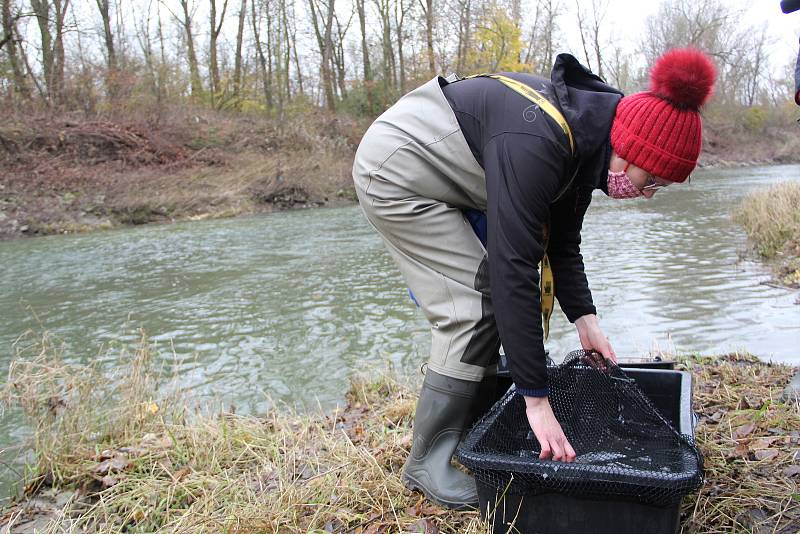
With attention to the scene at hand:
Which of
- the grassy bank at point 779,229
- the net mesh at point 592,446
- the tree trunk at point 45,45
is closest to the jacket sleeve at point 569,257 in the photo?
the net mesh at point 592,446

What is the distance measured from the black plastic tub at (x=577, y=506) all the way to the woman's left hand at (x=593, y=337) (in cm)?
38

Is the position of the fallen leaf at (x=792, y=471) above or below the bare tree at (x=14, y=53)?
below

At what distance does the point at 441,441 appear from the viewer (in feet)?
7.70

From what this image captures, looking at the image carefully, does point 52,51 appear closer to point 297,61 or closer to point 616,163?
point 297,61

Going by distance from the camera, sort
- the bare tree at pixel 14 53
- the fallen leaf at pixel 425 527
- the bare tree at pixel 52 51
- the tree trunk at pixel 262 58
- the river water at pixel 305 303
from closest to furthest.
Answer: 1. the fallen leaf at pixel 425 527
2. the river water at pixel 305 303
3. the bare tree at pixel 14 53
4. the bare tree at pixel 52 51
5. the tree trunk at pixel 262 58

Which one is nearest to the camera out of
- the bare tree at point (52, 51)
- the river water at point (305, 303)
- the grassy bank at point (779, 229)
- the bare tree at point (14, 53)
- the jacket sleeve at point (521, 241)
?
the jacket sleeve at point (521, 241)

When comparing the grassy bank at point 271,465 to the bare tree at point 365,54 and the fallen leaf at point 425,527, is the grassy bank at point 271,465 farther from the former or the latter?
the bare tree at point 365,54

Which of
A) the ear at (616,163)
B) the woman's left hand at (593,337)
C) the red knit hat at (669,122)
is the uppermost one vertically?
the red knit hat at (669,122)

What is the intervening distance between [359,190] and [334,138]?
2437 cm

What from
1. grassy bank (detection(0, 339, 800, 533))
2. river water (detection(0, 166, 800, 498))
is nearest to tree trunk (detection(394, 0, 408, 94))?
river water (detection(0, 166, 800, 498))

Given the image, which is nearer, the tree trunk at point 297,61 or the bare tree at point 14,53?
the bare tree at point 14,53

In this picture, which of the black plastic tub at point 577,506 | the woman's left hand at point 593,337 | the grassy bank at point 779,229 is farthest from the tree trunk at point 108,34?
the black plastic tub at point 577,506

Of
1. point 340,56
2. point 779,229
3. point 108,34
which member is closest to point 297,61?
point 340,56

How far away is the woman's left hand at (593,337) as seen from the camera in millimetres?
2516
